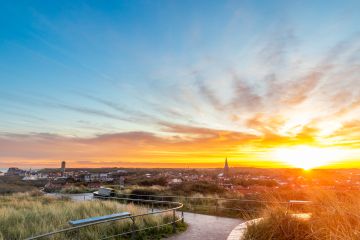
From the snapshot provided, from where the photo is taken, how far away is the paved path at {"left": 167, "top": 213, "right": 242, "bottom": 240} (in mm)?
10805

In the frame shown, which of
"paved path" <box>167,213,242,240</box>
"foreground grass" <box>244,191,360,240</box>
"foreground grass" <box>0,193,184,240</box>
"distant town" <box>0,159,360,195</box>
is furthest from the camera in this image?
"distant town" <box>0,159,360,195</box>

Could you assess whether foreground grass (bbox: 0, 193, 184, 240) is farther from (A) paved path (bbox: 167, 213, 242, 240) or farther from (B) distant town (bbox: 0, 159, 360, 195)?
(B) distant town (bbox: 0, 159, 360, 195)

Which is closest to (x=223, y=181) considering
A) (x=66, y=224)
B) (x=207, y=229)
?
(x=207, y=229)

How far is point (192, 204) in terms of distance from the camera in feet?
69.5

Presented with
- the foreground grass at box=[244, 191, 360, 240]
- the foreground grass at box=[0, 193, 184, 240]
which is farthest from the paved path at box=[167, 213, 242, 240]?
the foreground grass at box=[244, 191, 360, 240]

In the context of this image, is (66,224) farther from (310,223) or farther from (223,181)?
(223,181)

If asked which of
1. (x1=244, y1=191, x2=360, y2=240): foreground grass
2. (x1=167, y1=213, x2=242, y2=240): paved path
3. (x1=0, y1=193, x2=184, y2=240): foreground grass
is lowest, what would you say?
(x1=167, y1=213, x2=242, y2=240): paved path

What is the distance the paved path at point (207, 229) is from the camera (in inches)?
425

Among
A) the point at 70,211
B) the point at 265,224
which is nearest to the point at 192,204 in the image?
the point at 70,211

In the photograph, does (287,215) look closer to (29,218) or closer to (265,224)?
(265,224)

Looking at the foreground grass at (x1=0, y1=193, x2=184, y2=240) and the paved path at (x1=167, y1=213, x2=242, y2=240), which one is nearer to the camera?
the foreground grass at (x1=0, y1=193, x2=184, y2=240)

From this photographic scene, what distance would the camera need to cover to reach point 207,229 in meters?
A: 12.3

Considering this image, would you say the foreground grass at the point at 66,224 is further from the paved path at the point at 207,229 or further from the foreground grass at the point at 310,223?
the foreground grass at the point at 310,223

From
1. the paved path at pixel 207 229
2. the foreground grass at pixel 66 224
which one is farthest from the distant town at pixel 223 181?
the foreground grass at pixel 66 224
